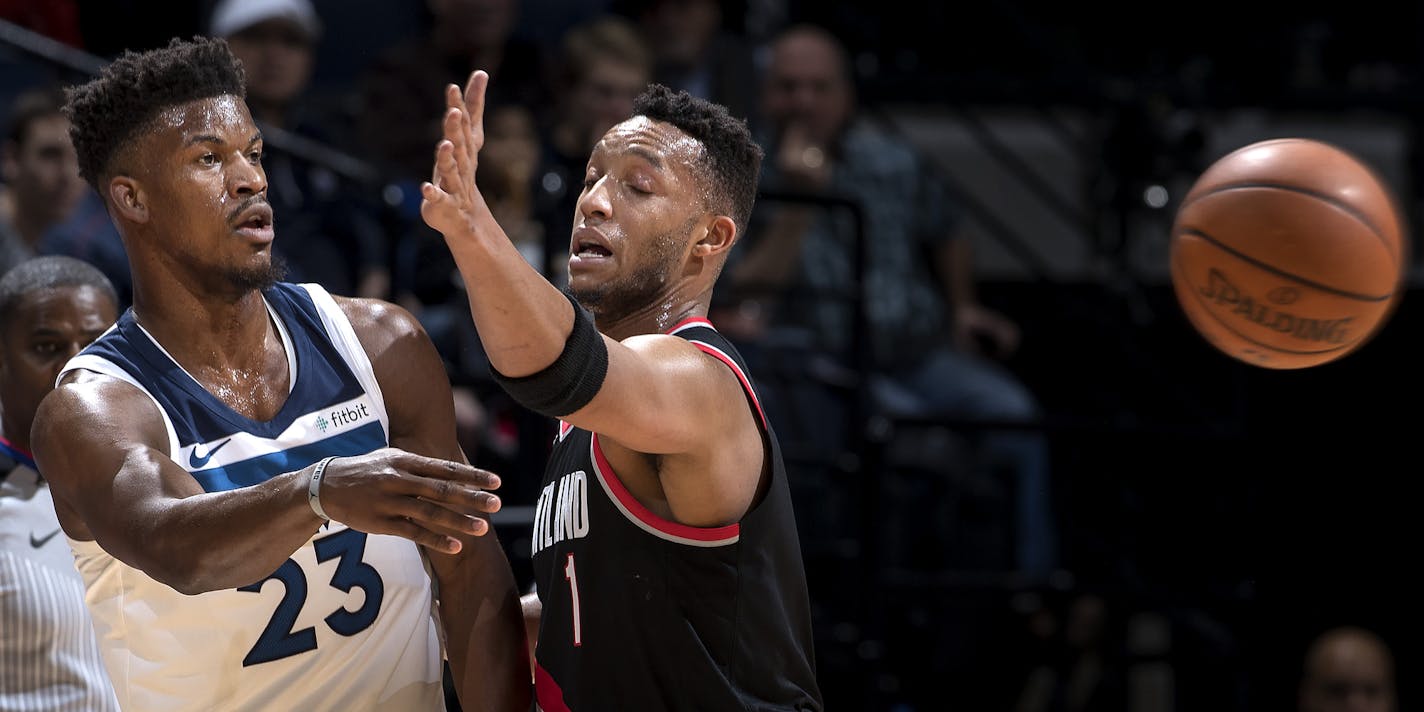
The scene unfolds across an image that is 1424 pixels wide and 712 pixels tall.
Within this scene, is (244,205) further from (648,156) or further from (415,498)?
(415,498)

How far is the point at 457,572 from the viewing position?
3.23 m

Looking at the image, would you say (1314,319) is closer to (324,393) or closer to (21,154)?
(324,393)

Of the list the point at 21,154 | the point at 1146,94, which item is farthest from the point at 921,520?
the point at 21,154

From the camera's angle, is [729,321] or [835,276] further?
[835,276]

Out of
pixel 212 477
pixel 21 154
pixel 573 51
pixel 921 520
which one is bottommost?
pixel 921 520

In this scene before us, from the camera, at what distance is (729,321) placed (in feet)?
20.2

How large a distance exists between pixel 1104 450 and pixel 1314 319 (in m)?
3.61

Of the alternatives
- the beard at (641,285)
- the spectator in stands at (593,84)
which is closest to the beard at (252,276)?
the beard at (641,285)

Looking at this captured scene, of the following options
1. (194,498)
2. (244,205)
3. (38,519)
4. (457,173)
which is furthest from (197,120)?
(38,519)

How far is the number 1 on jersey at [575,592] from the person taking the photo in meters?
2.93

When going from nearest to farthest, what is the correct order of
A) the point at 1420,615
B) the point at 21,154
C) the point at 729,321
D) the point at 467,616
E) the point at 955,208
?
the point at 467,616 < the point at 21,154 < the point at 729,321 < the point at 1420,615 < the point at 955,208

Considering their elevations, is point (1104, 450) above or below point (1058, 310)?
below

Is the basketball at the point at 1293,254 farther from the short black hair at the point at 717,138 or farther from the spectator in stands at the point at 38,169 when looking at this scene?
the spectator in stands at the point at 38,169

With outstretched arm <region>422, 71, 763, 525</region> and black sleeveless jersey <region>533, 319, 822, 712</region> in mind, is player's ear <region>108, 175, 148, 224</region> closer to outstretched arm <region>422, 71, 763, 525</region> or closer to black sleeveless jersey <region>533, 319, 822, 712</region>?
outstretched arm <region>422, 71, 763, 525</region>
